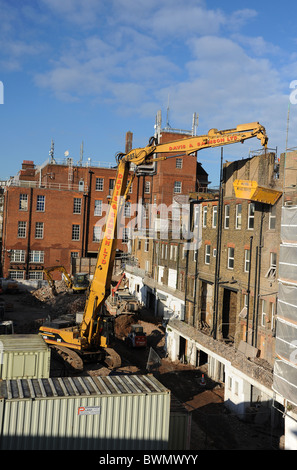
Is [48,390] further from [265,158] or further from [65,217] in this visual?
[65,217]

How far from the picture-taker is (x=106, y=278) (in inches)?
1052

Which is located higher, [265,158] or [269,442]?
[265,158]

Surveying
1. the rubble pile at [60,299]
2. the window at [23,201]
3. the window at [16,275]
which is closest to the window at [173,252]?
the rubble pile at [60,299]

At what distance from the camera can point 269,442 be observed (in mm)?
20609

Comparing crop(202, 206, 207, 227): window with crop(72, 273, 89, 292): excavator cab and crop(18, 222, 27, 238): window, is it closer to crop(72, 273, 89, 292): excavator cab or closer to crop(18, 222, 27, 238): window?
crop(72, 273, 89, 292): excavator cab

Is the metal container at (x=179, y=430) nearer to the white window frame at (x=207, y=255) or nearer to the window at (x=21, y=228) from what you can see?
the white window frame at (x=207, y=255)

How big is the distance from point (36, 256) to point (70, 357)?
35454 mm

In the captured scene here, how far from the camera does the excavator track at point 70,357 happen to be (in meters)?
26.3

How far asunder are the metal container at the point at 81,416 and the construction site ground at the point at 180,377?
5778 millimetres

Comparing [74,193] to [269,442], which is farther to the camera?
[74,193]

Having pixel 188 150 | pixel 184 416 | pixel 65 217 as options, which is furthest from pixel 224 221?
pixel 65 217

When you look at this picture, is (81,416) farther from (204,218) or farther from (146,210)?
(146,210)

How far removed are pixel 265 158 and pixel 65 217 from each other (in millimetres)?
41149

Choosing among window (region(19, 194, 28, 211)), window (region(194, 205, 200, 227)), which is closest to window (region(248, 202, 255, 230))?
window (region(194, 205, 200, 227))
